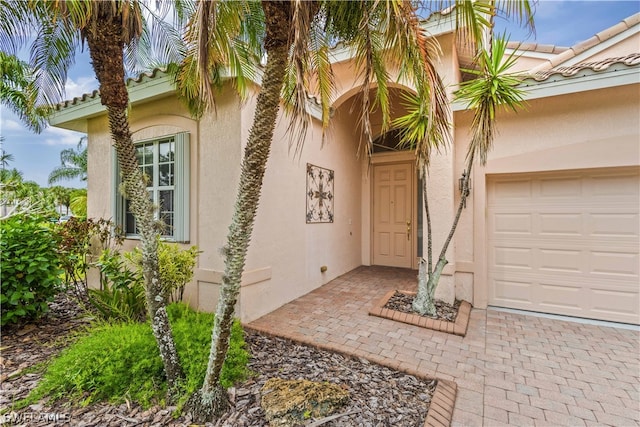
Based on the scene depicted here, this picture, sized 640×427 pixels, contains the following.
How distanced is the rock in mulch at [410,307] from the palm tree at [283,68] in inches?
129

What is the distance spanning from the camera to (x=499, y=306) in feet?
18.0

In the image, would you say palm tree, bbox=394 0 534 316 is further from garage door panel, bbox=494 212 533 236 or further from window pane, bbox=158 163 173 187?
window pane, bbox=158 163 173 187

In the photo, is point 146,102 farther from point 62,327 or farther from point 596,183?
point 596,183

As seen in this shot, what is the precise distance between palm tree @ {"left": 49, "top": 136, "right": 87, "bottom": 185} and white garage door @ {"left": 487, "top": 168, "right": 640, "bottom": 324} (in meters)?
21.7

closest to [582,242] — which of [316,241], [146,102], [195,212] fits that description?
[316,241]

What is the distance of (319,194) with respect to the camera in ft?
21.2

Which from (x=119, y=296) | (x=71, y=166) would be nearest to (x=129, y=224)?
(x=119, y=296)

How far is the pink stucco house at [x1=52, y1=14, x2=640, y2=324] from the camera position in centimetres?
461

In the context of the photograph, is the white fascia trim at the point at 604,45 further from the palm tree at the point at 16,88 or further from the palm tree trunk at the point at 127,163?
the palm tree at the point at 16,88

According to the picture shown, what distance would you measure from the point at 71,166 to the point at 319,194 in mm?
19401

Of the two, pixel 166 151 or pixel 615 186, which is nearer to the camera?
pixel 615 186

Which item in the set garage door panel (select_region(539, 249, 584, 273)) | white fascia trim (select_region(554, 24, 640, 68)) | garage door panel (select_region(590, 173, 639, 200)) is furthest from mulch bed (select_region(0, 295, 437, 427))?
white fascia trim (select_region(554, 24, 640, 68))

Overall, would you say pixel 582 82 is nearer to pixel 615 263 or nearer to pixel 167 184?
pixel 615 263

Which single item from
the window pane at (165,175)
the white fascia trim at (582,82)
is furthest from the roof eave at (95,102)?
the white fascia trim at (582,82)
